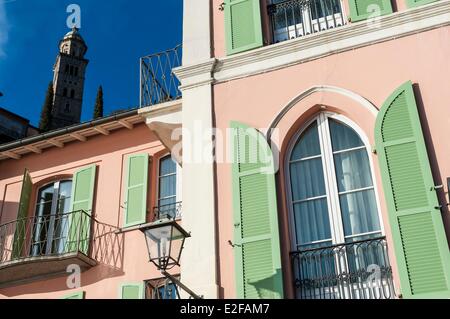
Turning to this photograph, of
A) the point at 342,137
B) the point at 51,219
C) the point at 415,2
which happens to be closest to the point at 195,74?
the point at 342,137

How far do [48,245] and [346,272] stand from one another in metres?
6.80

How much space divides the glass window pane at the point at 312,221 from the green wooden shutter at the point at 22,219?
632cm

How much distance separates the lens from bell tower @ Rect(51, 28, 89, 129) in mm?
75312

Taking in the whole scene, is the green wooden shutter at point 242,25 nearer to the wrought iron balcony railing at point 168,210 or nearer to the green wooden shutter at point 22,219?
the wrought iron balcony railing at point 168,210

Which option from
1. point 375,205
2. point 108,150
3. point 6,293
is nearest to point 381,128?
point 375,205

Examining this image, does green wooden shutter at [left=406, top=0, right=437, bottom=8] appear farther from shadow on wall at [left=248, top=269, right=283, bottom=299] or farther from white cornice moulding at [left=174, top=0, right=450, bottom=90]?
shadow on wall at [left=248, top=269, right=283, bottom=299]

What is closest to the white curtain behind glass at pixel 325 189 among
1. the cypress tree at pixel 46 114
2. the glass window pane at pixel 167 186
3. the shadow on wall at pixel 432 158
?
the shadow on wall at pixel 432 158

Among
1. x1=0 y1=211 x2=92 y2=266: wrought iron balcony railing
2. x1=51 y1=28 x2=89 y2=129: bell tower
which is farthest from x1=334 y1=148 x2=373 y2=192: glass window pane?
x1=51 y1=28 x2=89 y2=129: bell tower

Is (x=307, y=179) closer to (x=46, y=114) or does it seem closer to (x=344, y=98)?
(x=344, y=98)

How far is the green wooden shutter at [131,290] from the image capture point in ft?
34.7

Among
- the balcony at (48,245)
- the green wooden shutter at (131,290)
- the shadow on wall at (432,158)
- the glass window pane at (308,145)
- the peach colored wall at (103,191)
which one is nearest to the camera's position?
the shadow on wall at (432,158)

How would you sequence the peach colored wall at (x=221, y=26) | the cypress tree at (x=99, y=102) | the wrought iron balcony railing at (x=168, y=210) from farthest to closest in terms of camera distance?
the cypress tree at (x=99, y=102)
the wrought iron balcony railing at (x=168, y=210)
the peach colored wall at (x=221, y=26)

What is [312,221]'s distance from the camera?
7.71 metres
